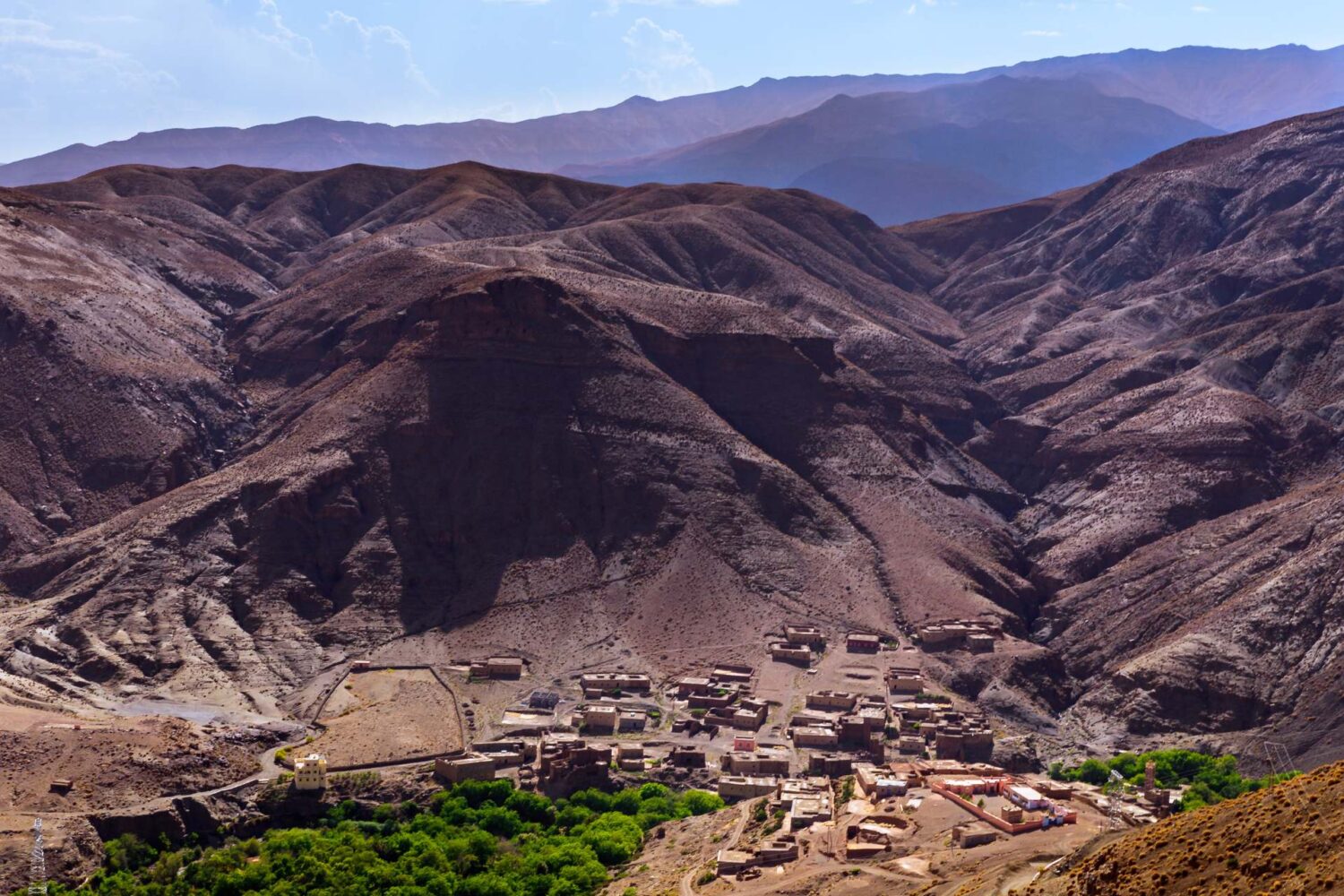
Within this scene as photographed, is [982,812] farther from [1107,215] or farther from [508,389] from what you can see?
[1107,215]

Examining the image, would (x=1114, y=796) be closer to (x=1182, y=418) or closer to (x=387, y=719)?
(x=387, y=719)

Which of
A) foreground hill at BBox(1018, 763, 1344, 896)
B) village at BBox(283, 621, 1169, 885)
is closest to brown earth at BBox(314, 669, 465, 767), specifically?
village at BBox(283, 621, 1169, 885)

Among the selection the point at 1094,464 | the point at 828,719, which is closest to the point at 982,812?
the point at 828,719

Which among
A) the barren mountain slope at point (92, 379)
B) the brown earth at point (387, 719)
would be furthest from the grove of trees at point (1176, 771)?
the barren mountain slope at point (92, 379)

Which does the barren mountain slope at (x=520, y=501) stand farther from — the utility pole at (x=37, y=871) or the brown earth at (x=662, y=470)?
the utility pole at (x=37, y=871)

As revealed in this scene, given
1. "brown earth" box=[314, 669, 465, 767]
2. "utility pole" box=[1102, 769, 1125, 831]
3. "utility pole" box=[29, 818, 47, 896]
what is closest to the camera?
"utility pole" box=[1102, 769, 1125, 831]

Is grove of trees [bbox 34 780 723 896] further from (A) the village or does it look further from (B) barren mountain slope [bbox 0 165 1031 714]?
(B) barren mountain slope [bbox 0 165 1031 714]
